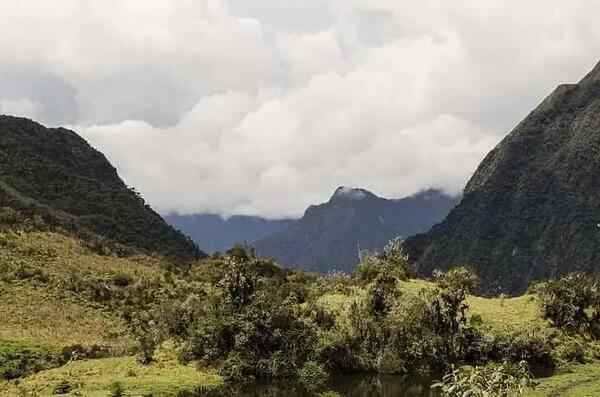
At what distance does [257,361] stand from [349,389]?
8.09 meters

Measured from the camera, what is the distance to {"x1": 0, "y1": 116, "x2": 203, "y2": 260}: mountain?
14562cm

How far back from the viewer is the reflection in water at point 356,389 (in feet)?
163

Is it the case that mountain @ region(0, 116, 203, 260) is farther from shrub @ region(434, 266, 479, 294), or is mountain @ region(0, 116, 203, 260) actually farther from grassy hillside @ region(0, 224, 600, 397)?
shrub @ region(434, 266, 479, 294)

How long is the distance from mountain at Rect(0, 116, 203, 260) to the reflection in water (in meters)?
80.8

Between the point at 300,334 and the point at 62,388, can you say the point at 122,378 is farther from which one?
the point at 300,334

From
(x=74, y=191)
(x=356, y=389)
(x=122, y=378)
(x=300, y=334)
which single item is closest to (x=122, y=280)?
(x=300, y=334)

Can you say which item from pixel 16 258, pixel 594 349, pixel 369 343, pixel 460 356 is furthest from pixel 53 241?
pixel 594 349

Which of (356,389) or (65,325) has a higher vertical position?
(65,325)

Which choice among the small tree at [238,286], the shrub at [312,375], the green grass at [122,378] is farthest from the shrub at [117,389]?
the small tree at [238,286]

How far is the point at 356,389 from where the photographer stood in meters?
52.4

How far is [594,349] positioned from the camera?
63031 millimetres

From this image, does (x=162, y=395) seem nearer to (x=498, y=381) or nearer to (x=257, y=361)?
(x=257, y=361)

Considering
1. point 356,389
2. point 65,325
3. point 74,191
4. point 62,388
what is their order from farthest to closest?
1. point 74,191
2. point 65,325
3. point 356,389
4. point 62,388

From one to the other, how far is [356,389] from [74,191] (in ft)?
414
